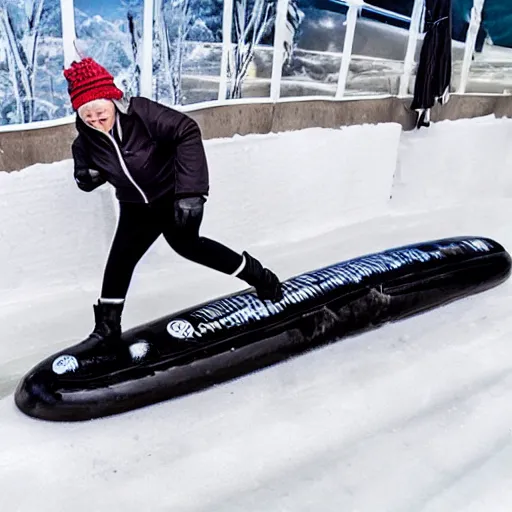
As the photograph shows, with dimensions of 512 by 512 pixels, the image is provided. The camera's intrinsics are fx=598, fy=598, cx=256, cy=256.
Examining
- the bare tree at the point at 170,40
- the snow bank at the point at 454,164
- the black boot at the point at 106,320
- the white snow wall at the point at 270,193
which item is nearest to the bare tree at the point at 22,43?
the white snow wall at the point at 270,193

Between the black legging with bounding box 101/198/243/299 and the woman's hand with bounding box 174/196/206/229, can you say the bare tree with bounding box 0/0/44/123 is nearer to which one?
the black legging with bounding box 101/198/243/299

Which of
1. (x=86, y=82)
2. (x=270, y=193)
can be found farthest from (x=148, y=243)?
(x=270, y=193)

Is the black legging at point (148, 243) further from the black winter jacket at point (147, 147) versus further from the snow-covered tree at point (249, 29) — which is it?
the snow-covered tree at point (249, 29)

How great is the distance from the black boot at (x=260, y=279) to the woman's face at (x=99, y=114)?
0.55 m

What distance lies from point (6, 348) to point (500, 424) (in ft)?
5.11

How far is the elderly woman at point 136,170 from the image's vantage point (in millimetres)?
1431

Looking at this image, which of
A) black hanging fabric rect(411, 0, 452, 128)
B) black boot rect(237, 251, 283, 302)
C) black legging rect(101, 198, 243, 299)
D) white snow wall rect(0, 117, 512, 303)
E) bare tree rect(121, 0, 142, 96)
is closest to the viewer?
black legging rect(101, 198, 243, 299)

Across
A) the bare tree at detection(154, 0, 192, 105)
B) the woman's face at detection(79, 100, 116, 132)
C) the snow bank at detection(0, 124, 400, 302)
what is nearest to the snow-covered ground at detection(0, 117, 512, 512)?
the snow bank at detection(0, 124, 400, 302)

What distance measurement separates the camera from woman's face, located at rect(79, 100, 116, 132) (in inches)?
55.7

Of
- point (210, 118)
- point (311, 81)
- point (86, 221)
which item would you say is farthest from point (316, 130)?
point (86, 221)

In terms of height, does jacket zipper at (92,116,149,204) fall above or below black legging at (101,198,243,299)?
above

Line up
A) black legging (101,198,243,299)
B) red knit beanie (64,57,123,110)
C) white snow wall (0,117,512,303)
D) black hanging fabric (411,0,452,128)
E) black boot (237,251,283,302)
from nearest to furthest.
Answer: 1. red knit beanie (64,57,123,110)
2. black legging (101,198,243,299)
3. black boot (237,251,283,302)
4. white snow wall (0,117,512,303)
5. black hanging fabric (411,0,452,128)

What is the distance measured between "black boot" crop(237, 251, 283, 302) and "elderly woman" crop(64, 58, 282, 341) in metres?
0.03

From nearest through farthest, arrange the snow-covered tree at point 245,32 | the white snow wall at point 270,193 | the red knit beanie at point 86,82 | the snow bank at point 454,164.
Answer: the red knit beanie at point 86,82 → the white snow wall at point 270,193 → the snow-covered tree at point 245,32 → the snow bank at point 454,164
